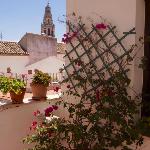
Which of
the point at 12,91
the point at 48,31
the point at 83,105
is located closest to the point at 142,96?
the point at 83,105

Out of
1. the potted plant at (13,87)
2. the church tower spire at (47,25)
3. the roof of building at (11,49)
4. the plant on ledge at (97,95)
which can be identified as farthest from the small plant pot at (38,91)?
the church tower spire at (47,25)

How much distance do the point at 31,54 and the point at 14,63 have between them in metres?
1.66

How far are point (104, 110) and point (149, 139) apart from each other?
0.69 metres

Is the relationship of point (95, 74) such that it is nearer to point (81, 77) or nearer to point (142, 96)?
point (81, 77)

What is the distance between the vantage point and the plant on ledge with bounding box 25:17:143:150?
3.69 m

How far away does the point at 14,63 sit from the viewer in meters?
21.7

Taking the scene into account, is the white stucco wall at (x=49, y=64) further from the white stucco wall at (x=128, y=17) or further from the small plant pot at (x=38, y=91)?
the white stucco wall at (x=128, y=17)

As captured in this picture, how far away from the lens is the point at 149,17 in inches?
153

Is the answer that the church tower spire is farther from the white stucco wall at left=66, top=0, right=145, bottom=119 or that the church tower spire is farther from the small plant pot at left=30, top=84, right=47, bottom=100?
the white stucco wall at left=66, top=0, right=145, bottom=119

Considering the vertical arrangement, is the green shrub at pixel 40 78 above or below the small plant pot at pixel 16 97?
above

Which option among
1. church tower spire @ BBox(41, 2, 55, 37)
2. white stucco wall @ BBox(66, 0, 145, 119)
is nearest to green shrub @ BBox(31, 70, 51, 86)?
white stucco wall @ BBox(66, 0, 145, 119)

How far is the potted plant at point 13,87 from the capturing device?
189 inches

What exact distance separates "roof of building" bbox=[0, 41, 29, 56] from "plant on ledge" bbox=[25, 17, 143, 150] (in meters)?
16.9

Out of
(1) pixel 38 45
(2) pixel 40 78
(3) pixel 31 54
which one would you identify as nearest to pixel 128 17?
(2) pixel 40 78
